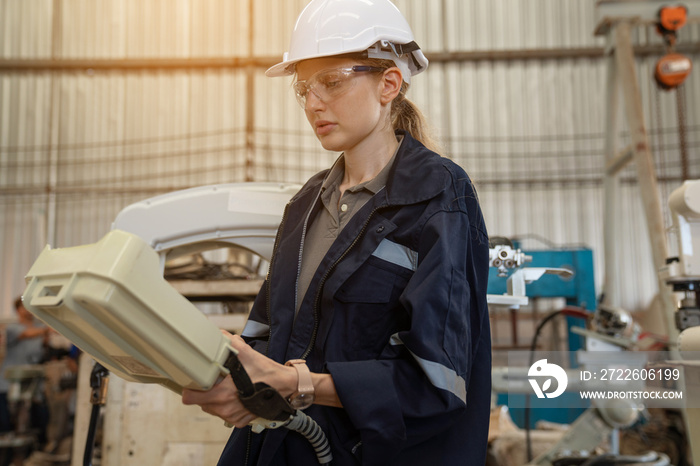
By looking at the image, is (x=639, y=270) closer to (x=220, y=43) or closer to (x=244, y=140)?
(x=244, y=140)

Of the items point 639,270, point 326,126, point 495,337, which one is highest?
point 326,126

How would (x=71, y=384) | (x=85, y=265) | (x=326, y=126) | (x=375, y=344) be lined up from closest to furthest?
(x=85, y=265) → (x=375, y=344) → (x=326, y=126) → (x=71, y=384)

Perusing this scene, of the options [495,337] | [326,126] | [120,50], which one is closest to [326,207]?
[326,126]

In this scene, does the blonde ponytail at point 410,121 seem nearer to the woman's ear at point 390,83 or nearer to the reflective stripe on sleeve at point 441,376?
the woman's ear at point 390,83

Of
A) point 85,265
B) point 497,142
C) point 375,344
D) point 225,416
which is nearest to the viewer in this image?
point 85,265

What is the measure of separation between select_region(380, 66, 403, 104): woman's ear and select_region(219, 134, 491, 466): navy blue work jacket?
13cm

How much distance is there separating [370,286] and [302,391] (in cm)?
22

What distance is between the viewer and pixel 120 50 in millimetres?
8055

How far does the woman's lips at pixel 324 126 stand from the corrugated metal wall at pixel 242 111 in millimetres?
6549

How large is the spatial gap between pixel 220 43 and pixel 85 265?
7.75m

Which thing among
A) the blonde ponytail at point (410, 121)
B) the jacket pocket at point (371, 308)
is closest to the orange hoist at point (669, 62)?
the blonde ponytail at point (410, 121)

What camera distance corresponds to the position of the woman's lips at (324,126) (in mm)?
1228

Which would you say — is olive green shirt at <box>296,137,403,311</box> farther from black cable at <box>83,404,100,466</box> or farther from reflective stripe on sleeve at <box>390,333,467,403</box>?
black cable at <box>83,404,100,466</box>

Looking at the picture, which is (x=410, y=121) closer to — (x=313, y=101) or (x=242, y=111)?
(x=313, y=101)
